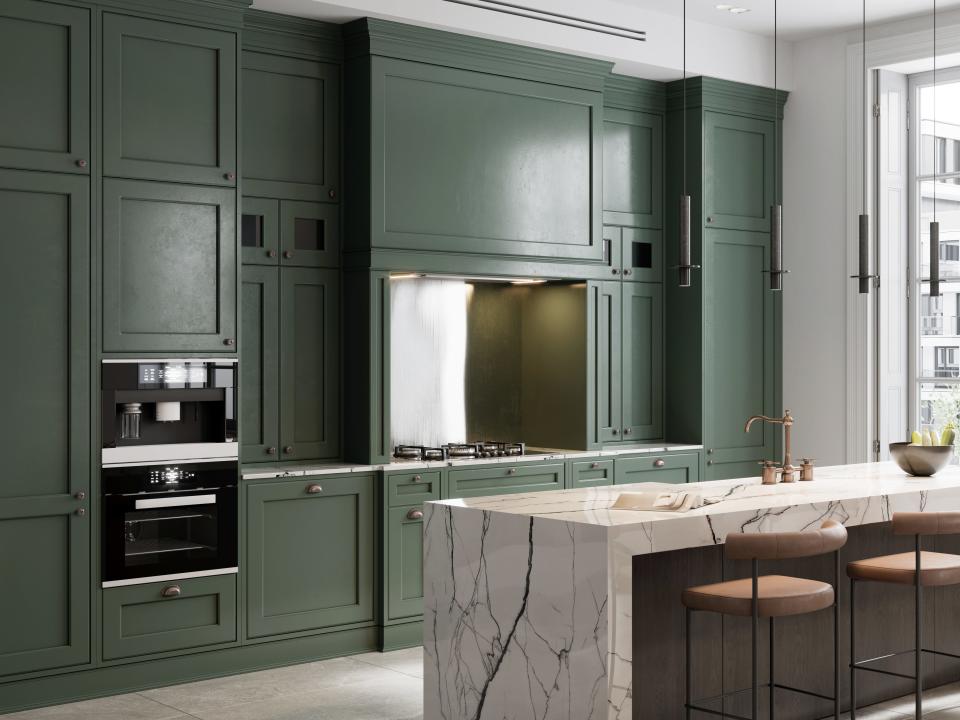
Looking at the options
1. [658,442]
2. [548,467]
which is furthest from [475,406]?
[658,442]

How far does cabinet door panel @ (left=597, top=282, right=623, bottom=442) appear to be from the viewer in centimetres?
649

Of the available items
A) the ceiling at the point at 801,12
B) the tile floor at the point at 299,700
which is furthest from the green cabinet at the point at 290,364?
the ceiling at the point at 801,12

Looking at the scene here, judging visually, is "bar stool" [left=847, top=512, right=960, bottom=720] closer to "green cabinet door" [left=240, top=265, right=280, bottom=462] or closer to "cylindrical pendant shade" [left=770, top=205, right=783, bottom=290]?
"cylindrical pendant shade" [left=770, top=205, right=783, bottom=290]

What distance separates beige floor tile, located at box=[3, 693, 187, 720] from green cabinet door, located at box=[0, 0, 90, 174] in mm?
2083

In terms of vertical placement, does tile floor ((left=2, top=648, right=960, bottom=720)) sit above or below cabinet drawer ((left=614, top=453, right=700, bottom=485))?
below

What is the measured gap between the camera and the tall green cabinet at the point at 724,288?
22.2 ft

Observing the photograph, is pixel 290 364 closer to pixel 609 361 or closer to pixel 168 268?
pixel 168 268

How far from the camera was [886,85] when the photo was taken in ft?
22.4

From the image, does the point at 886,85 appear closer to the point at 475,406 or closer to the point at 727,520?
the point at 475,406

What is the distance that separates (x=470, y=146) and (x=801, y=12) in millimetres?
2171

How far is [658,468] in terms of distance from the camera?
6.58 m

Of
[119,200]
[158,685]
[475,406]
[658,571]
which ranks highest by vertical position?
[119,200]

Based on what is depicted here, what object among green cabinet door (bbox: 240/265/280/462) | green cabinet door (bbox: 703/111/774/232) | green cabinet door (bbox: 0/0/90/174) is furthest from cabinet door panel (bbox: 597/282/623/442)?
green cabinet door (bbox: 0/0/90/174)

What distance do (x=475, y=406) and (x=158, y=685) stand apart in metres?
2.33
